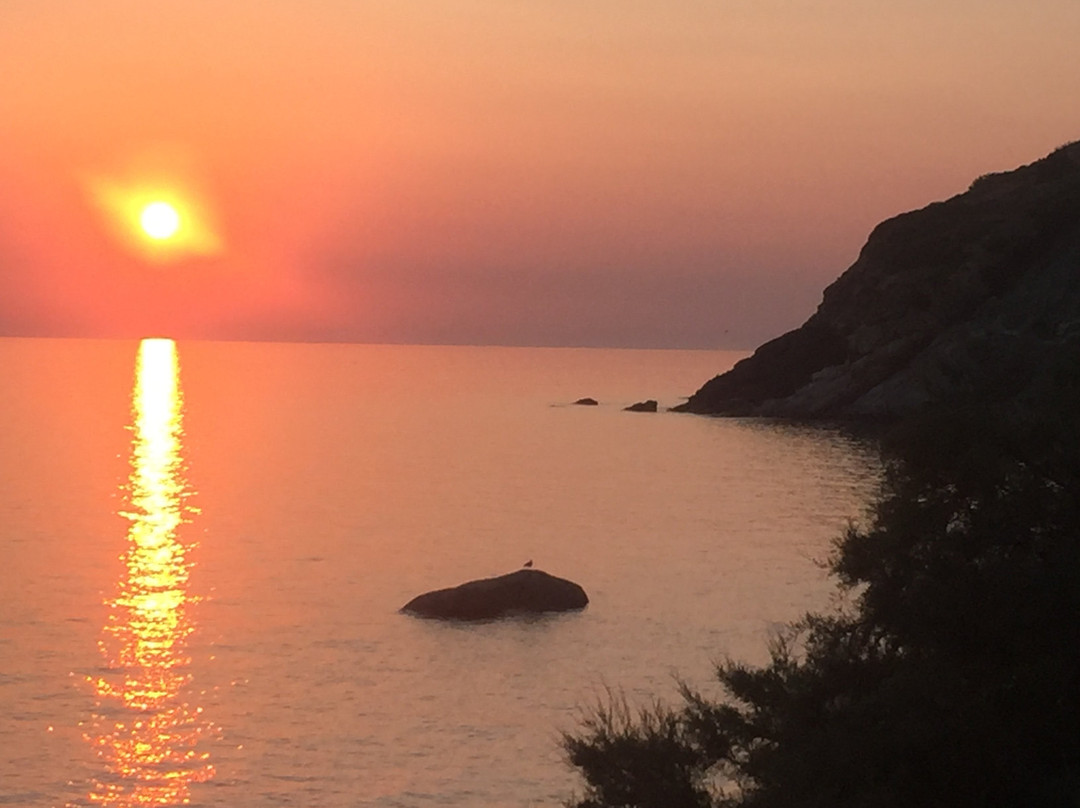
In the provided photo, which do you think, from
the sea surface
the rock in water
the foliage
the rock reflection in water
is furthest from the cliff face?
the foliage

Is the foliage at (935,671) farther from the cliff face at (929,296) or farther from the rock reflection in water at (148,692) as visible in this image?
the cliff face at (929,296)

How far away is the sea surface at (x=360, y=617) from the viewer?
139 feet

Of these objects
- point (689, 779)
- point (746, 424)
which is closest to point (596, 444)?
point (746, 424)

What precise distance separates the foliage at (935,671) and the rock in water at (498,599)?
1404 inches

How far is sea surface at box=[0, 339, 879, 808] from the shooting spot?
42.5 meters

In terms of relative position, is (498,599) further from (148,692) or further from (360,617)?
→ (148,692)

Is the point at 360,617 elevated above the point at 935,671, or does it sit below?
above

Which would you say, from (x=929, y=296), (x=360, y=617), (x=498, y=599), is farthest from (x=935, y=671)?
(x=929, y=296)

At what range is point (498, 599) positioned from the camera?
6219 centimetres

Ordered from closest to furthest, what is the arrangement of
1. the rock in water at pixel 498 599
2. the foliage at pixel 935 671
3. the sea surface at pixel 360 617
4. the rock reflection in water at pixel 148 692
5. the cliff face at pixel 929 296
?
1. the foliage at pixel 935 671
2. the rock reflection in water at pixel 148 692
3. the sea surface at pixel 360 617
4. the rock in water at pixel 498 599
5. the cliff face at pixel 929 296

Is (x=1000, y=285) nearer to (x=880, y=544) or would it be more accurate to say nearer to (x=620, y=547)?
(x=620, y=547)

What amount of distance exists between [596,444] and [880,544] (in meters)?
149

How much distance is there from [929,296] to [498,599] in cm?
10932

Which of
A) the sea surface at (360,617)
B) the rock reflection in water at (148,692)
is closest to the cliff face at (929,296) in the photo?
the sea surface at (360,617)
